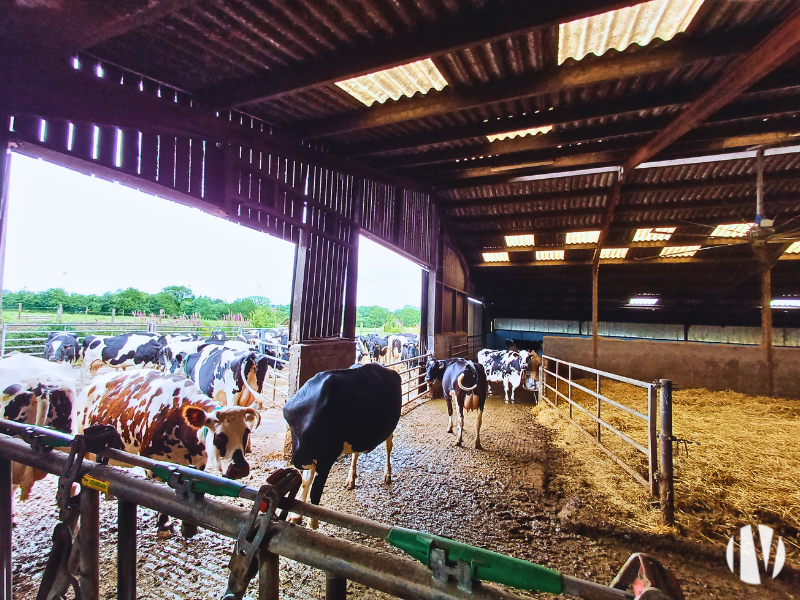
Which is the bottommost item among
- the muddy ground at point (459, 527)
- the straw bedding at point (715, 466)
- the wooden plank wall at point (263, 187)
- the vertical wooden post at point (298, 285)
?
the muddy ground at point (459, 527)

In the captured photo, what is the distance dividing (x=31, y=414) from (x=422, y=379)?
7.57 m

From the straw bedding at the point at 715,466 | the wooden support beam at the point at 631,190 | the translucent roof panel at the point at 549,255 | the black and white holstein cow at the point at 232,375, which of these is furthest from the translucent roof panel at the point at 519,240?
the black and white holstein cow at the point at 232,375

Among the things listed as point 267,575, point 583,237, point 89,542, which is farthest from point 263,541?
point 583,237

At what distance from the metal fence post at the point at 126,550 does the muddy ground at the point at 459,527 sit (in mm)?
1335

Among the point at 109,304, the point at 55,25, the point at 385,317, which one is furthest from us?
the point at 385,317

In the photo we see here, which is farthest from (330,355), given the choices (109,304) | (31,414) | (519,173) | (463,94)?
(109,304)

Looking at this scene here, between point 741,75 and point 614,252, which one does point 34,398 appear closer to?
point 741,75

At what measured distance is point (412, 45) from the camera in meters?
3.33

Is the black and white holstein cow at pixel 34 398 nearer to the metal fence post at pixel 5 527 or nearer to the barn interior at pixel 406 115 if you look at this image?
the barn interior at pixel 406 115

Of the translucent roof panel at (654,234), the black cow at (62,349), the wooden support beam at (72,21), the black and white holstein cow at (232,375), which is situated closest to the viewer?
the wooden support beam at (72,21)

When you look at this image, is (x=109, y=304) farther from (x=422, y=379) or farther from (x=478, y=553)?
(x=478, y=553)

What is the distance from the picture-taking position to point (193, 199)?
3994 mm

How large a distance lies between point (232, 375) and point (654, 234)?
12302 millimetres

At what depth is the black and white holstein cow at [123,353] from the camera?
8523mm
